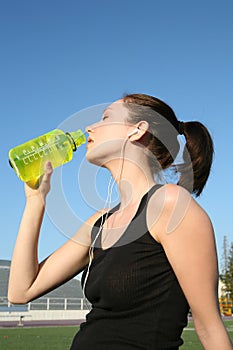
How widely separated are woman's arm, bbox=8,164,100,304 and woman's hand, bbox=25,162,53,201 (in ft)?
0.20

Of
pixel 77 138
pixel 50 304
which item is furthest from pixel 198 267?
pixel 50 304

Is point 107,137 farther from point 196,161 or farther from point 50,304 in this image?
point 50,304

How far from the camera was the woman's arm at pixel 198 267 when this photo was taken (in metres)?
1.85

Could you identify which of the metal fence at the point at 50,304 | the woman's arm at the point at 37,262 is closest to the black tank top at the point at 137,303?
the woman's arm at the point at 37,262

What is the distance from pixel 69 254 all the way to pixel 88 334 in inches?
16.0

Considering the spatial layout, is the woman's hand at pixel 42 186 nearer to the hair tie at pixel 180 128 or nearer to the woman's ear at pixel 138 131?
the woman's ear at pixel 138 131

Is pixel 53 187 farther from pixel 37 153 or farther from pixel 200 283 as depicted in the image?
pixel 200 283

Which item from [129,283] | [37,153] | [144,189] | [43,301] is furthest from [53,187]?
[43,301]

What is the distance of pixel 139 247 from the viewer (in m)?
1.96

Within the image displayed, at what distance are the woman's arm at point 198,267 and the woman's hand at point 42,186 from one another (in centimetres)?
65

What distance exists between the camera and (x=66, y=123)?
8.39 ft

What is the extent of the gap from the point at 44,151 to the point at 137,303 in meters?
0.92

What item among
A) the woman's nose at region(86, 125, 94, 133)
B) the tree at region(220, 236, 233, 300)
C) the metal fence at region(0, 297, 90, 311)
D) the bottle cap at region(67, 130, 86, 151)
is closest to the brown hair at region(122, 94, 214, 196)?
the woman's nose at region(86, 125, 94, 133)

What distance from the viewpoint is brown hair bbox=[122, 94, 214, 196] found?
2262 mm
